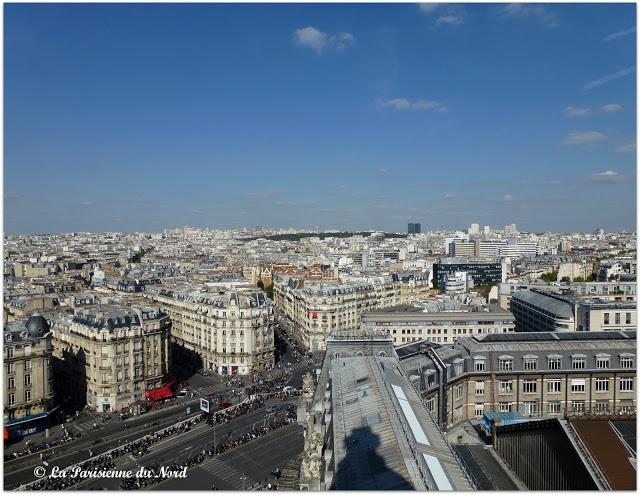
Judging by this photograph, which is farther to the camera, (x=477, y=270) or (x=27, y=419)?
(x=477, y=270)

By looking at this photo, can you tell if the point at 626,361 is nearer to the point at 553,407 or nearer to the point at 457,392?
the point at 553,407

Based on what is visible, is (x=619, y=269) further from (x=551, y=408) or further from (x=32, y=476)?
(x=32, y=476)

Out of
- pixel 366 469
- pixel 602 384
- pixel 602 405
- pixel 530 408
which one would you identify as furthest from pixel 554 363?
pixel 366 469

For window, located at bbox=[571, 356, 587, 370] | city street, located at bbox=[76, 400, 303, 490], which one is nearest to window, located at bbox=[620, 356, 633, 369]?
window, located at bbox=[571, 356, 587, 370]

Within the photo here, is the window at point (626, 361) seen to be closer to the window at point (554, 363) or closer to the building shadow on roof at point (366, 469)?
the window at point (554, 363)

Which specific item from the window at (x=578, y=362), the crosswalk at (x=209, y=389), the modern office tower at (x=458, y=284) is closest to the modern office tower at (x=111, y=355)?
the crosswalk at (x=209, y=389)
